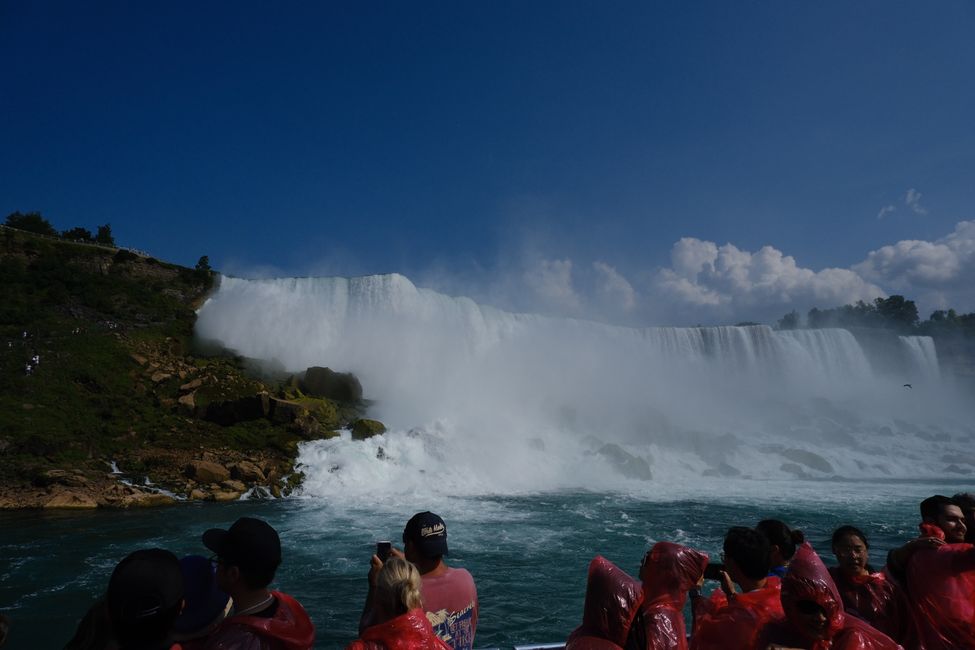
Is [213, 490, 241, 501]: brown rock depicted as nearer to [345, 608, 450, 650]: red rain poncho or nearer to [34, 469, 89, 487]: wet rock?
[34, 469, 89, 487]: wet rock

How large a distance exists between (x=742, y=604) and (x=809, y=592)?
22.4 inches

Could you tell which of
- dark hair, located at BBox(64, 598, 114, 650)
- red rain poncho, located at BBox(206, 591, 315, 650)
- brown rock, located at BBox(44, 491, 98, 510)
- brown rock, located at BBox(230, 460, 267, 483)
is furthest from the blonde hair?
brown rock, located at BBox(230, 460, 267, 483)

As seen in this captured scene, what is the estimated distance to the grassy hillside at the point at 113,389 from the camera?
16.1m

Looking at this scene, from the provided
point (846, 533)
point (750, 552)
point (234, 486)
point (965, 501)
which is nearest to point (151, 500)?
point (234, 486)

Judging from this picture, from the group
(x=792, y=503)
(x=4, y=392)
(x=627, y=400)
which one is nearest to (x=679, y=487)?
(x=792, y=503)

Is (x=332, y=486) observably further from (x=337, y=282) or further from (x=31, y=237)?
(x=31, y=237)

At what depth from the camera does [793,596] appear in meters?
1.83

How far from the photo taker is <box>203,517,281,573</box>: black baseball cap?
6.41 feet

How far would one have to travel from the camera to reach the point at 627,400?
34.7 metres

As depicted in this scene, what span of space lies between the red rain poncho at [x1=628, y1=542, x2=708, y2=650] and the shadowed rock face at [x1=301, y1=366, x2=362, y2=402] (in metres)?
23.5

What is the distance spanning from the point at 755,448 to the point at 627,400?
8.29 m

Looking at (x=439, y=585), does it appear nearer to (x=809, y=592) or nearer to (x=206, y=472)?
(x=809, y=592)

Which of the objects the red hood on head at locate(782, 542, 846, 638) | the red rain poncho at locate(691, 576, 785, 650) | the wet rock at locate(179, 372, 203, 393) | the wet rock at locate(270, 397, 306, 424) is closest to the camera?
the red hood on head at locate(782, 542, 846, 638)

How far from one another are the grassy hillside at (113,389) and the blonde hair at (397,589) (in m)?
15.9
